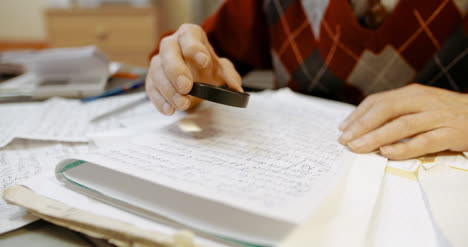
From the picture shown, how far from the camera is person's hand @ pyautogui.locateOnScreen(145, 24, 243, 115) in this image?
1.31ft

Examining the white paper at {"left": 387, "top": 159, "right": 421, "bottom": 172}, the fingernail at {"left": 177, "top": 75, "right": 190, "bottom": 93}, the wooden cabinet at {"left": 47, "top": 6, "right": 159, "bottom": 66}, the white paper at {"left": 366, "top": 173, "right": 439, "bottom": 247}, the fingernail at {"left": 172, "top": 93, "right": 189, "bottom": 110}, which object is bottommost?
the wooden cabinet at {"left": 47, "top": 6, "right": 159, "bottom": 66}

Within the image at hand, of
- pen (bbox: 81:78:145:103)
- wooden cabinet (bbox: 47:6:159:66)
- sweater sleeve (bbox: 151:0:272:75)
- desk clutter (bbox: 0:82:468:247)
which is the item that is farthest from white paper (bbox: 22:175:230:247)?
wooden cabinet (bbox: 47:6:159:66)

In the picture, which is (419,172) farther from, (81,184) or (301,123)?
(81,184)

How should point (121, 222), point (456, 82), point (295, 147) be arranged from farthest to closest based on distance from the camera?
point (456, 82)
point (295, 147)
point (121, 222)

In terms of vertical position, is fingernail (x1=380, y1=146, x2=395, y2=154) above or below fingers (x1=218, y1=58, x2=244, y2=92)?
below

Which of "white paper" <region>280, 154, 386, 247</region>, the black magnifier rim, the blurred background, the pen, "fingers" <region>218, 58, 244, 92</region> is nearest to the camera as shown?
"white paper" <region>280, 154, 386, 247</region>

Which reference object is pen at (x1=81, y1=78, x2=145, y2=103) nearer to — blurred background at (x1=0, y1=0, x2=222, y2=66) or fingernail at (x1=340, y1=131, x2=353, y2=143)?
fingernail at (x1=340, y1=131, x2=353, y2=143)

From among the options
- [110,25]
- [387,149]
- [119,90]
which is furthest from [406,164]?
[110,25]

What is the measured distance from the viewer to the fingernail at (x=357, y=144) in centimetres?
38

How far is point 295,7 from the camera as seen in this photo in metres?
0.67

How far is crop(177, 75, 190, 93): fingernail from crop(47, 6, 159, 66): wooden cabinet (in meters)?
1.74

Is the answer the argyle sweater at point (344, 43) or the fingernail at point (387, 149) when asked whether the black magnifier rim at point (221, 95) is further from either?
the argyle sweater at point (344, 43)

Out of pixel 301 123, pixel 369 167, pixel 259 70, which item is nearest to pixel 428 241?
pixel 369 167

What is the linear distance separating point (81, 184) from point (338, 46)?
0.50 meters
